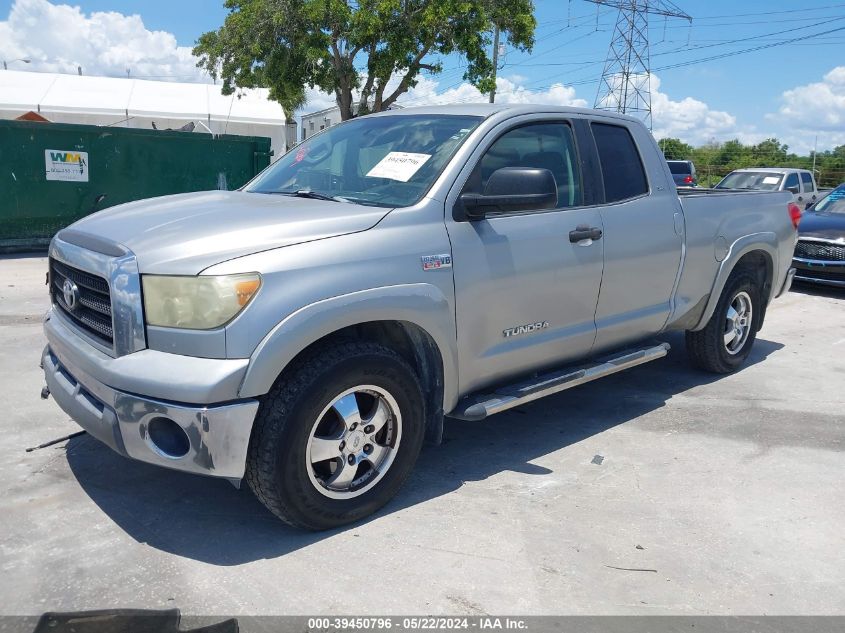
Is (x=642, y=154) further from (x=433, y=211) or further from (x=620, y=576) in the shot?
(x=620, y=576)

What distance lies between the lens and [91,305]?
10.9 ft

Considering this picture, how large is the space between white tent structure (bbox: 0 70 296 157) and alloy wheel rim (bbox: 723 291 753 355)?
2272 cm

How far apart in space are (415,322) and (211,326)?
0.93 meters

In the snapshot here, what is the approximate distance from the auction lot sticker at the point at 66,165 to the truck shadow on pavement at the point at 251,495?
8.60 meters

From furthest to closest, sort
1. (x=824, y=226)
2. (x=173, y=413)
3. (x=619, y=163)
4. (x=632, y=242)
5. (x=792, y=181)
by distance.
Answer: (x=792, y=181)
(x=824, y=226)
(x=619, y=163)
(x=632, y=242)
(x=173, y=413)

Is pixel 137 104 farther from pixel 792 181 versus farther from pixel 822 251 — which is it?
pixel 822 251

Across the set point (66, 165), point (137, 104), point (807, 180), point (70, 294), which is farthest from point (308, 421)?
point (137, 104)

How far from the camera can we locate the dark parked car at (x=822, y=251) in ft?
32.0

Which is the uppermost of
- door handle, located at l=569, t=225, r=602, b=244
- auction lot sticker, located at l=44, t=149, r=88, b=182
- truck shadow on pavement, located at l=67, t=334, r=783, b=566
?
auction lot sticker, located at l=44, t=149, r=88, b=182

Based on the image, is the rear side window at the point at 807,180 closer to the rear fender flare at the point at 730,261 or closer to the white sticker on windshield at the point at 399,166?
the rear fender flare at the point at 730,261

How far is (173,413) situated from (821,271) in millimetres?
9340

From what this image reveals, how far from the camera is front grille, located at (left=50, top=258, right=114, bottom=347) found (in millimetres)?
3197

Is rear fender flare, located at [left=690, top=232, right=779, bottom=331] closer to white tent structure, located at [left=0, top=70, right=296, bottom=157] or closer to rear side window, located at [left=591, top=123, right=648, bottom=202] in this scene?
rear side window, located at [left=591, top=123, right=648, bottom=202]

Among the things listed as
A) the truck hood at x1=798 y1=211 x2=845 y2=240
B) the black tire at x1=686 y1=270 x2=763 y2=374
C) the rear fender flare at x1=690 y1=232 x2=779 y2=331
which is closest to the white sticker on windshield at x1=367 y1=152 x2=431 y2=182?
the rear fender flare at x1=690 y1=232 x2=779 y2=331
